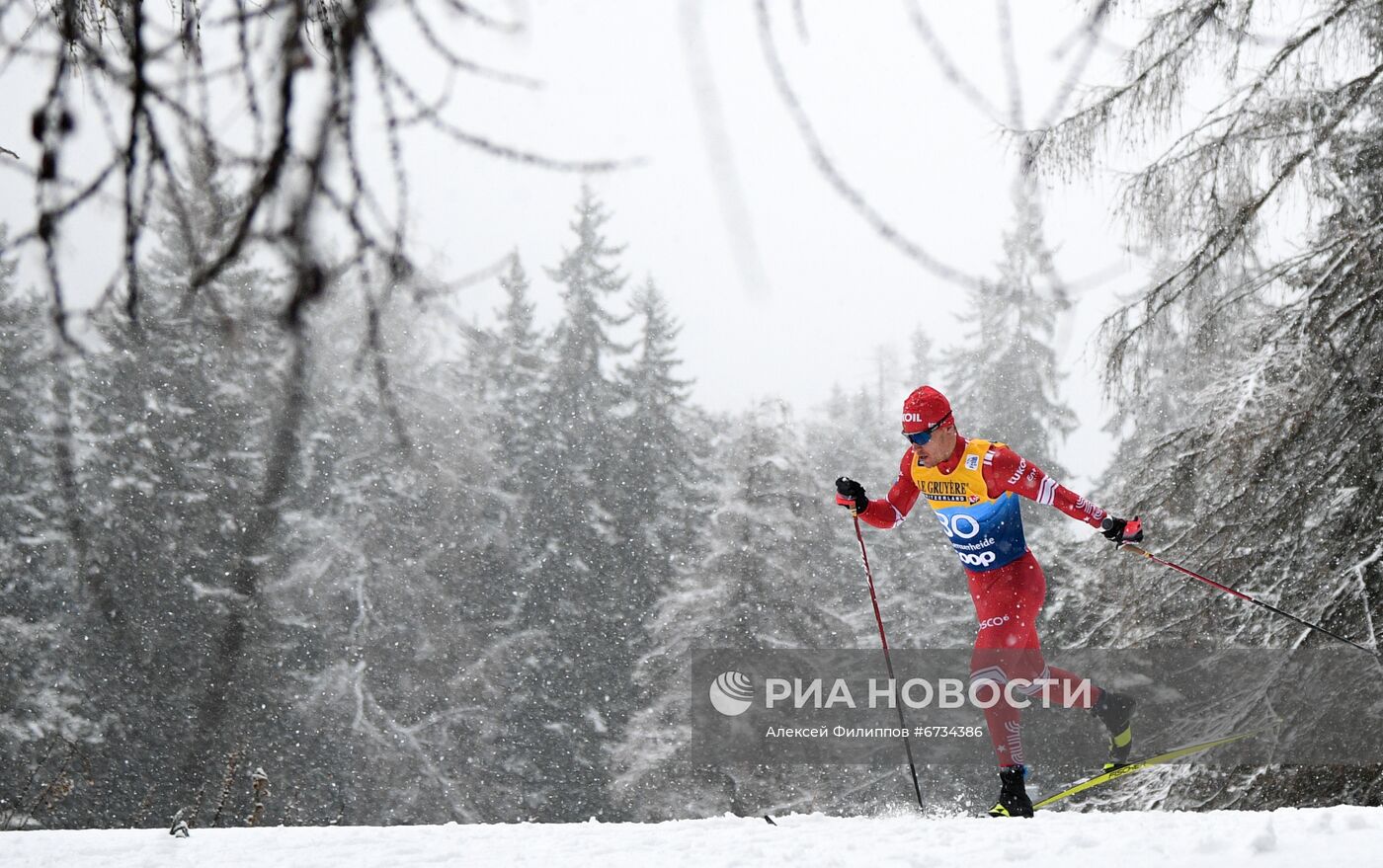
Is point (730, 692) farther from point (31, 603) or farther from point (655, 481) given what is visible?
point (31, 603)

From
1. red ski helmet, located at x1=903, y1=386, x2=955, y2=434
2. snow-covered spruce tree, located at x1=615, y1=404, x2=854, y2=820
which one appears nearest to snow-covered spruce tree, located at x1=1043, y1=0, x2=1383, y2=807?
red ski helmet, located at x1=903, y1=386, x2=955, y2=434

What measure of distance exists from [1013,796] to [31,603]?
76.3 feet

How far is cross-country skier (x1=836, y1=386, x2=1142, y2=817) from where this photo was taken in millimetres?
5535

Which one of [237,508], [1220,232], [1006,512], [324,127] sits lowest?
[324,127]

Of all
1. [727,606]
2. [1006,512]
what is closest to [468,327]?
[1006,512]

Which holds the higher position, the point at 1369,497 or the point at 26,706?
the point at 26,706

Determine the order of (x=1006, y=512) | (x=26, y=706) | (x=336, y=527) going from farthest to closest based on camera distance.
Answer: (x=336, y=527) < (x=26, y=706) < (x=1006, y=512)

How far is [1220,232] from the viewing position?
6.91m

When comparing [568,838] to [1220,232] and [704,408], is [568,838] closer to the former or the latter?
[1220,232]

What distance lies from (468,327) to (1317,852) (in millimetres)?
3183

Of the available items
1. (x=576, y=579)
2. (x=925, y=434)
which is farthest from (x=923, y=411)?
(x=576, y=579)

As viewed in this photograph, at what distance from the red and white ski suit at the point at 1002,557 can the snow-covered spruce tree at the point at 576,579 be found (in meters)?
18.7

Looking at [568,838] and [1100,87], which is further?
[1100,87]

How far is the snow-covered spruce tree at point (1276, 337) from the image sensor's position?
21.3 ft
